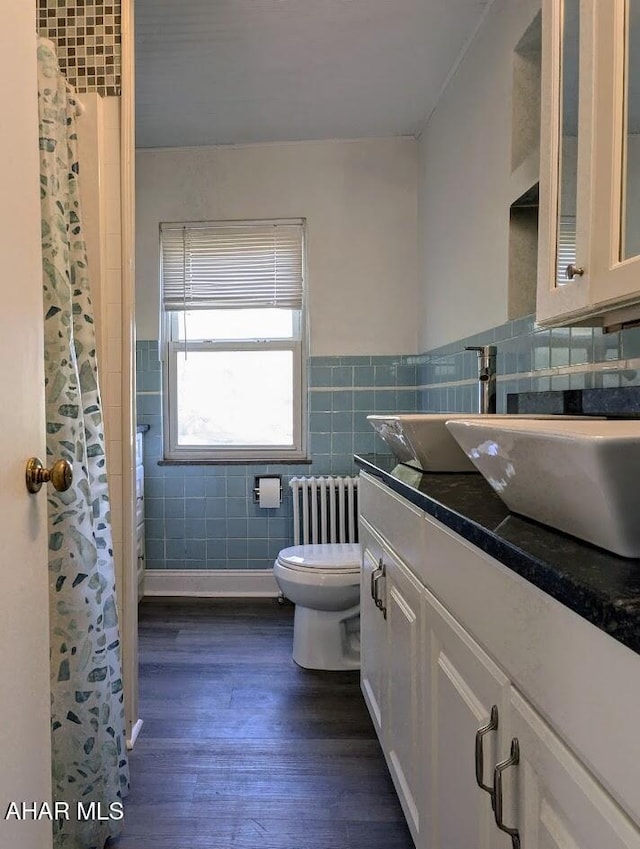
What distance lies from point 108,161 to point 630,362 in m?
1.50

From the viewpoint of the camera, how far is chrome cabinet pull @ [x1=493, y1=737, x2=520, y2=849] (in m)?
0.68

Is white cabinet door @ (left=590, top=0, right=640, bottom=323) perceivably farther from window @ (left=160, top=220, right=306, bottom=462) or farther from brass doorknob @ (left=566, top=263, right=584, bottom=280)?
window @ (left=160, top=220, right=306, bottom=462)

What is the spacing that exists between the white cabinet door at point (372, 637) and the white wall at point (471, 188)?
89cm

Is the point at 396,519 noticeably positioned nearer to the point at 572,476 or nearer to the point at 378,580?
the point at 378,580

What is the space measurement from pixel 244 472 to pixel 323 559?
941mm

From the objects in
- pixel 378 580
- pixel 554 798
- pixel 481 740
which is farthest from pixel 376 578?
pixel 554 798

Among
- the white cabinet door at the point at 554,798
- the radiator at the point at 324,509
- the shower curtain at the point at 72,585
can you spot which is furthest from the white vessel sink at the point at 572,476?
the radiator at the point at 324,509

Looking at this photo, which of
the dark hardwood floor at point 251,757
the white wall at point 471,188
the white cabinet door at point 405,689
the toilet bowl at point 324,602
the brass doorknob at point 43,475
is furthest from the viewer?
the toilet bowl at point 324,602

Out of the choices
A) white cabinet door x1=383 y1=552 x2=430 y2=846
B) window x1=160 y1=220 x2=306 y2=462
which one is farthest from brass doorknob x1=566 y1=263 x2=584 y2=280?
window x1=160 y1=220 x2=306 y2=462

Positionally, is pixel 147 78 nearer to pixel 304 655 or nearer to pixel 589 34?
pixel 589 34

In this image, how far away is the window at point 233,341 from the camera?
294cm

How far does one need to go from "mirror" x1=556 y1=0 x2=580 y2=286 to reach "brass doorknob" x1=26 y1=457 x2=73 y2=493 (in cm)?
109

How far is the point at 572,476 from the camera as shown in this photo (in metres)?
0.58

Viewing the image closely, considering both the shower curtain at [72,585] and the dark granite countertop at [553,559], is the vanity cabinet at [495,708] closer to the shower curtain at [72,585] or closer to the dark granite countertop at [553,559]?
the dark granite countertop at [553,559]
